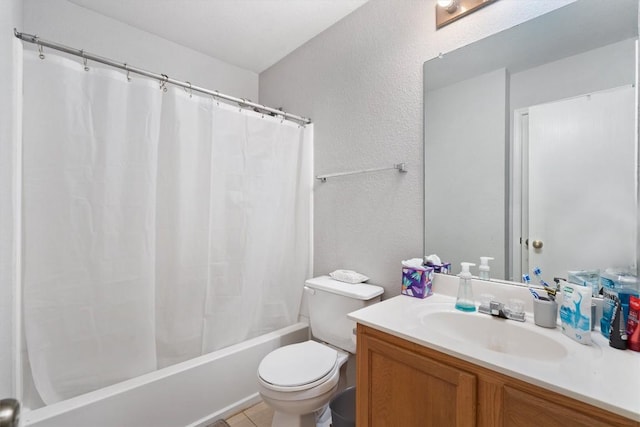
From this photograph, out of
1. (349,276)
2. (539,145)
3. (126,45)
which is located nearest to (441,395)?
(349,276)

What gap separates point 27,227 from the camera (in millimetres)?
1189

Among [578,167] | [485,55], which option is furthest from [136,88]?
[578,167]

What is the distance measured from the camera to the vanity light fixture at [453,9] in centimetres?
132

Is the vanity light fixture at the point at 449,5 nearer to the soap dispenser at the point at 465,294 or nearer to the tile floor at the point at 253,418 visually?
the soap dispenser at the point at 465,294

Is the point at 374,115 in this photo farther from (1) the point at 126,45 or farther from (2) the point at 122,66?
(1) the point at 126,45

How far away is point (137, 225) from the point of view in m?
1.44

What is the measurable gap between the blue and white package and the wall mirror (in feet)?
0.65


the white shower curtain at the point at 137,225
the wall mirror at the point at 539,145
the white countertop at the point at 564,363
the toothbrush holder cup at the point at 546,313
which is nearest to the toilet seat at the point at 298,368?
the white countertop at the point at 564,363

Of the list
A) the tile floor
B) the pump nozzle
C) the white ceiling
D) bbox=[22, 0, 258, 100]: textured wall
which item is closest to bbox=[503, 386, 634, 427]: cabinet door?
the pump nozzle

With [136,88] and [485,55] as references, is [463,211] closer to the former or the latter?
[485,55]

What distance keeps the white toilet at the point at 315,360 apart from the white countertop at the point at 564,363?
0.39 meters

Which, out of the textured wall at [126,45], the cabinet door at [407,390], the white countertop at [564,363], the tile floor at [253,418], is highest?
the textured wall at [126,45]

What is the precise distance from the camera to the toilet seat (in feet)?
4.09

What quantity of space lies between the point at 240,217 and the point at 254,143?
0.49 meters
